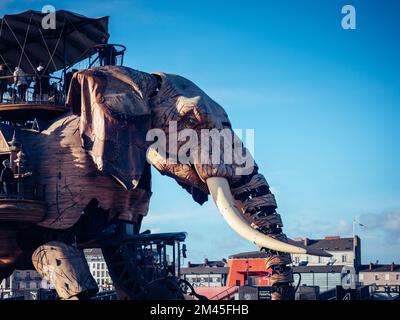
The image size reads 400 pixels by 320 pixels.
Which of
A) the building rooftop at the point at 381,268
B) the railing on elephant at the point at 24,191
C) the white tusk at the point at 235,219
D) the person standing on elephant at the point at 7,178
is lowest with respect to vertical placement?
the building rooftop at the point at 381,268

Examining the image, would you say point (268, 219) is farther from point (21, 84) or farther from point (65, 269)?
point (21, 84)

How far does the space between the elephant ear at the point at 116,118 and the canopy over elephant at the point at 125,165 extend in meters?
0.02

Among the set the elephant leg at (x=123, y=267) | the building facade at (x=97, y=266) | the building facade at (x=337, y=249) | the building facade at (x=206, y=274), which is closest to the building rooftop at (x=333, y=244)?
the building facade at (x=337, y=249)

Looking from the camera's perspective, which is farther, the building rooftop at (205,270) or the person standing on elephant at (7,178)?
the building rooftop at (205,270)

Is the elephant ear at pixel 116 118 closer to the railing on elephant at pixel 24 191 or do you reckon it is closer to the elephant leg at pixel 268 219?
the railing on elephant at pixel 24 191

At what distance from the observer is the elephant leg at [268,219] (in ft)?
59.7

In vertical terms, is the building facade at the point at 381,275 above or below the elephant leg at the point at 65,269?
below

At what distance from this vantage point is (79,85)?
20656mm

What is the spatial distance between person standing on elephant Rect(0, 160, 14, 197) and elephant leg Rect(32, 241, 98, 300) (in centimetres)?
154

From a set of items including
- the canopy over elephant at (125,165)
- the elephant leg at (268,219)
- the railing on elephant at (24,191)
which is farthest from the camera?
the railing on elephant at (24,191)

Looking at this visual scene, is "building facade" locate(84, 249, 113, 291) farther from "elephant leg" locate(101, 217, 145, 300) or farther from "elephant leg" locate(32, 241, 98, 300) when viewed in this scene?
"elephant leg" locate(32, 241, 98, 300)

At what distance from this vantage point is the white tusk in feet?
58.7

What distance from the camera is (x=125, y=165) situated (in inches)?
782
